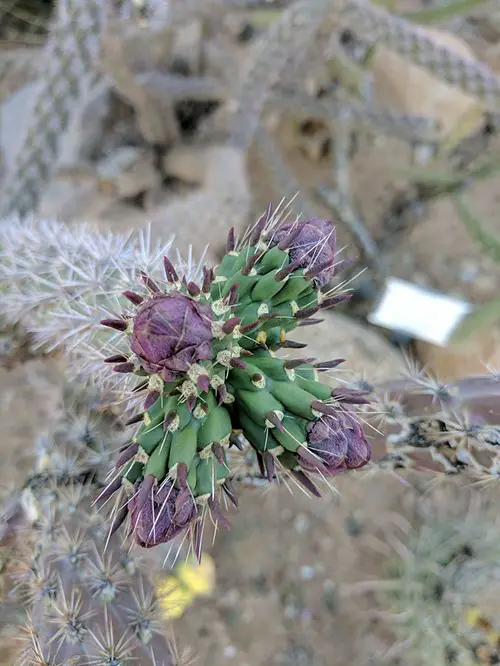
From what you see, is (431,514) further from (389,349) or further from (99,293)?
(99,293)

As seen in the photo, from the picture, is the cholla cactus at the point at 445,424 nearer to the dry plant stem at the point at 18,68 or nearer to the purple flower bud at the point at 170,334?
the purple flower bud at the point at 170,334

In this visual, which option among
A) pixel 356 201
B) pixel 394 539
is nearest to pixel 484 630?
pixel 394 539

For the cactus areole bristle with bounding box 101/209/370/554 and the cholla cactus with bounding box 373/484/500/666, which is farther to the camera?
the cholla cactus with bounding box 373/484/500/666

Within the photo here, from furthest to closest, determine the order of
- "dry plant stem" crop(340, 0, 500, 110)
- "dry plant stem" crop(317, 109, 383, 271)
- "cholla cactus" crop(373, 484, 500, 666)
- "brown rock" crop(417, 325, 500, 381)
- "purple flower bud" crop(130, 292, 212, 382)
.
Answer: "dry plant stem" crop(317, 109, 383, 271), "brown rock" crop(417, 325, 500, 381), "dry plant stem" crop(340, 0, 500, 110), "cholla cactus" crop(373, 484, 500, 666), "purple flower bud" crop(130, 292, 212, 382)

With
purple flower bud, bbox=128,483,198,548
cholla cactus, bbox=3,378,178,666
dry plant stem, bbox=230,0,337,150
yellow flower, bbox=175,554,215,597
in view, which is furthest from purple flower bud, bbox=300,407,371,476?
dry plant stem, bbox=230,0,337,150

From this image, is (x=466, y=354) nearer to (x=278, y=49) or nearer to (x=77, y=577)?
(x=278, y=49)

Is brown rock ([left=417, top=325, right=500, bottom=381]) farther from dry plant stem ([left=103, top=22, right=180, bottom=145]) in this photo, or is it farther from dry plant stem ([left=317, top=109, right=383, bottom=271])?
dry plant stem ([left=103, top=22, right=180, bottom=145])
